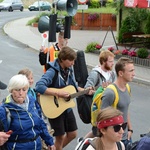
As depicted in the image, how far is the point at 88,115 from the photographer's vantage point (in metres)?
6.20

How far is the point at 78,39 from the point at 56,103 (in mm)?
18029

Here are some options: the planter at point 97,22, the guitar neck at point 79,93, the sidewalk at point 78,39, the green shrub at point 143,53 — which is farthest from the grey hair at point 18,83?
the planter at point 97,22

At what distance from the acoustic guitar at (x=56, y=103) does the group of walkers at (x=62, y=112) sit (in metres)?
0.02

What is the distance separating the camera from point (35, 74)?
13.9 meters

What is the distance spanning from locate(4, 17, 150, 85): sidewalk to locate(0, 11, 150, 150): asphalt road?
466 millimetres

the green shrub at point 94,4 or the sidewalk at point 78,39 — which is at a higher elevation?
the green shrub at point 94,4

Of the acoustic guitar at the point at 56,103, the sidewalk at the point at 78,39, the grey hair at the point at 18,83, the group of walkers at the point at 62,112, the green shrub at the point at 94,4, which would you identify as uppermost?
the grey hair at the point at 18,83

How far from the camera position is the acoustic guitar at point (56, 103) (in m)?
5.86

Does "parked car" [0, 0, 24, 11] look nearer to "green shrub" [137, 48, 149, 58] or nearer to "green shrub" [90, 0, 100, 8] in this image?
"green shrub" [90, 0, 100, 8]

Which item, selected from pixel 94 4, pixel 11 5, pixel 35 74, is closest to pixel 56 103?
pixel 35 74

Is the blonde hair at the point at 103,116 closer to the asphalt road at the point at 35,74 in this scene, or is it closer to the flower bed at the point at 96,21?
the asphalt road at the point at 35,74

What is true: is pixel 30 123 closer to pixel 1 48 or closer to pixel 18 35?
pixel 1 48

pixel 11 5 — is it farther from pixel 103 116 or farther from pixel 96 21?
pixel 103 116

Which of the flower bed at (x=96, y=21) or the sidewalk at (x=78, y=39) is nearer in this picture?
the sidewalk at (x=78, y=39)
